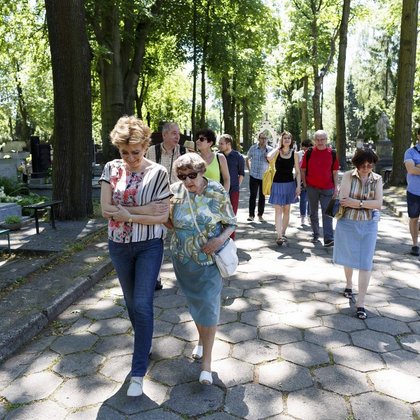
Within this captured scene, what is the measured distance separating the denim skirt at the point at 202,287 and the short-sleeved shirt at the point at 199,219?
0.05 m

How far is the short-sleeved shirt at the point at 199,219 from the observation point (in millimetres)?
3170

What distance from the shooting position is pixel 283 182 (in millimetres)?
7773

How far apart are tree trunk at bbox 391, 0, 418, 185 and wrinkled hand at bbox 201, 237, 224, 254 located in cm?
A: 1338

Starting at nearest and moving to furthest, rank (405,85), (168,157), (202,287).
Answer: (202,287) → (168,157) → (405,85)

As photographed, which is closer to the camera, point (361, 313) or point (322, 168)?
point (361, 313)

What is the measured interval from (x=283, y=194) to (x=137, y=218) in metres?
4.88

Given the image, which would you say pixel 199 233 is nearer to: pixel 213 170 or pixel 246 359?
pixel 246 359

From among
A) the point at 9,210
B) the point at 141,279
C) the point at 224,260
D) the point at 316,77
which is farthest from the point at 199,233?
the point at 316,77

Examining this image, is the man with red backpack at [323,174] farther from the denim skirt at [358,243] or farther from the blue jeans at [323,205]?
the denim skirt at [358,243]

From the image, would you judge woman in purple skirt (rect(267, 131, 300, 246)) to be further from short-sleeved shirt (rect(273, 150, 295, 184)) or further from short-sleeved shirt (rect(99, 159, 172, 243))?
short-sleeved shirt (rect(99, 159, 172, 243))

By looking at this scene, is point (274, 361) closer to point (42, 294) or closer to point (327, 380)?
point (327, 380)

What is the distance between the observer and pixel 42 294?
5000 mm

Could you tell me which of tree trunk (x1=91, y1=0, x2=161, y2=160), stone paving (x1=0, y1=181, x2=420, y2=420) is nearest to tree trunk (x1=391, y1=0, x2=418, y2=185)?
tree trunk (x1=91, y1=0, x2=161, y2=160)

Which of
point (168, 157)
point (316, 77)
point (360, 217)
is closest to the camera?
point (360, 217)
